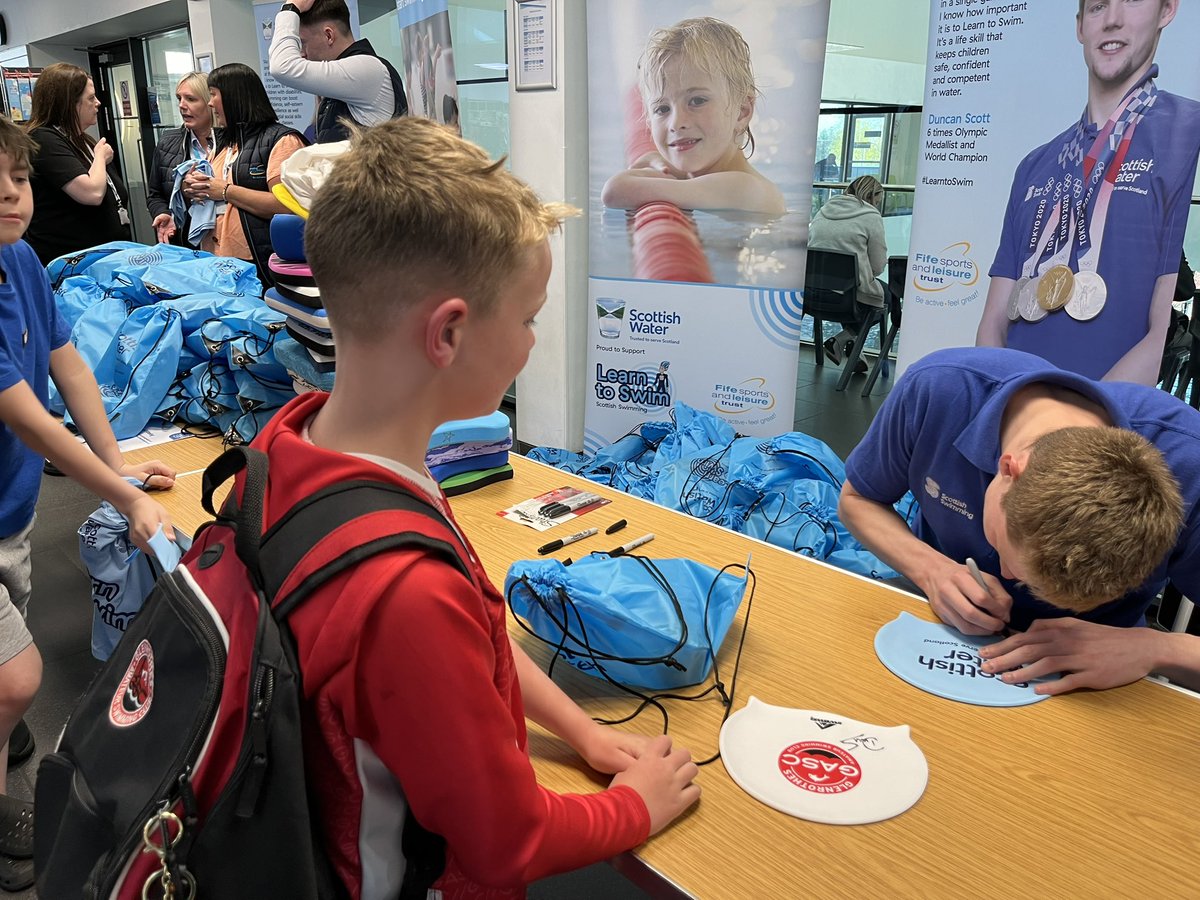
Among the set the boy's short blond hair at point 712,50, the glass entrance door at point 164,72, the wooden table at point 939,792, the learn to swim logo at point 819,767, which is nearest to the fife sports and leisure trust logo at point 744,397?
the boy's short blond hair at point 712,50

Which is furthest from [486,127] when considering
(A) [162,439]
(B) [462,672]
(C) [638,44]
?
(B) [462,672]

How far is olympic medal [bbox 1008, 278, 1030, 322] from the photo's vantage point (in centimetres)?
242

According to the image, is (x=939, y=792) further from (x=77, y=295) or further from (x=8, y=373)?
(x=77, y=295)

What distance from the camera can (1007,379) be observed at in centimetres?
138

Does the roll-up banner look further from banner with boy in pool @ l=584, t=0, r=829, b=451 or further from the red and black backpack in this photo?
the red and black backpack

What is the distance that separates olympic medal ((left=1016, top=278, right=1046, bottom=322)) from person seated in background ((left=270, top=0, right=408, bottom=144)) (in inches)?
94.5

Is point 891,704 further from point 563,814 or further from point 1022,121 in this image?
point 1022,121

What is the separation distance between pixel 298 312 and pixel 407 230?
58.4 inches

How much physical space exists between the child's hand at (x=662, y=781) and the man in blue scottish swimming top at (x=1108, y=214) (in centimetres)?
194

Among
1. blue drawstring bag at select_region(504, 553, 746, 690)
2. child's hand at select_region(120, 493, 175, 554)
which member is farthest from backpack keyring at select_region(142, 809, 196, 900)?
child's hand at select_region(120, 493, 175, 554)

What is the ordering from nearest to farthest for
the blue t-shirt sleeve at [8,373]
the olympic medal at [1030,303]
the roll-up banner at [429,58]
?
the blue t-shirt sleeve at [8,373] → the olympic medal at [1030,303] → the roll-up banner at [429,58]

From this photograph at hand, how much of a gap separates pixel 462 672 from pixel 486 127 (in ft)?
13.2

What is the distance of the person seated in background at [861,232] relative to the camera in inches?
130

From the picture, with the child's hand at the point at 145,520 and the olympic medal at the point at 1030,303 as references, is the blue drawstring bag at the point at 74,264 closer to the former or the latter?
the child's hand at the point at 145,520
